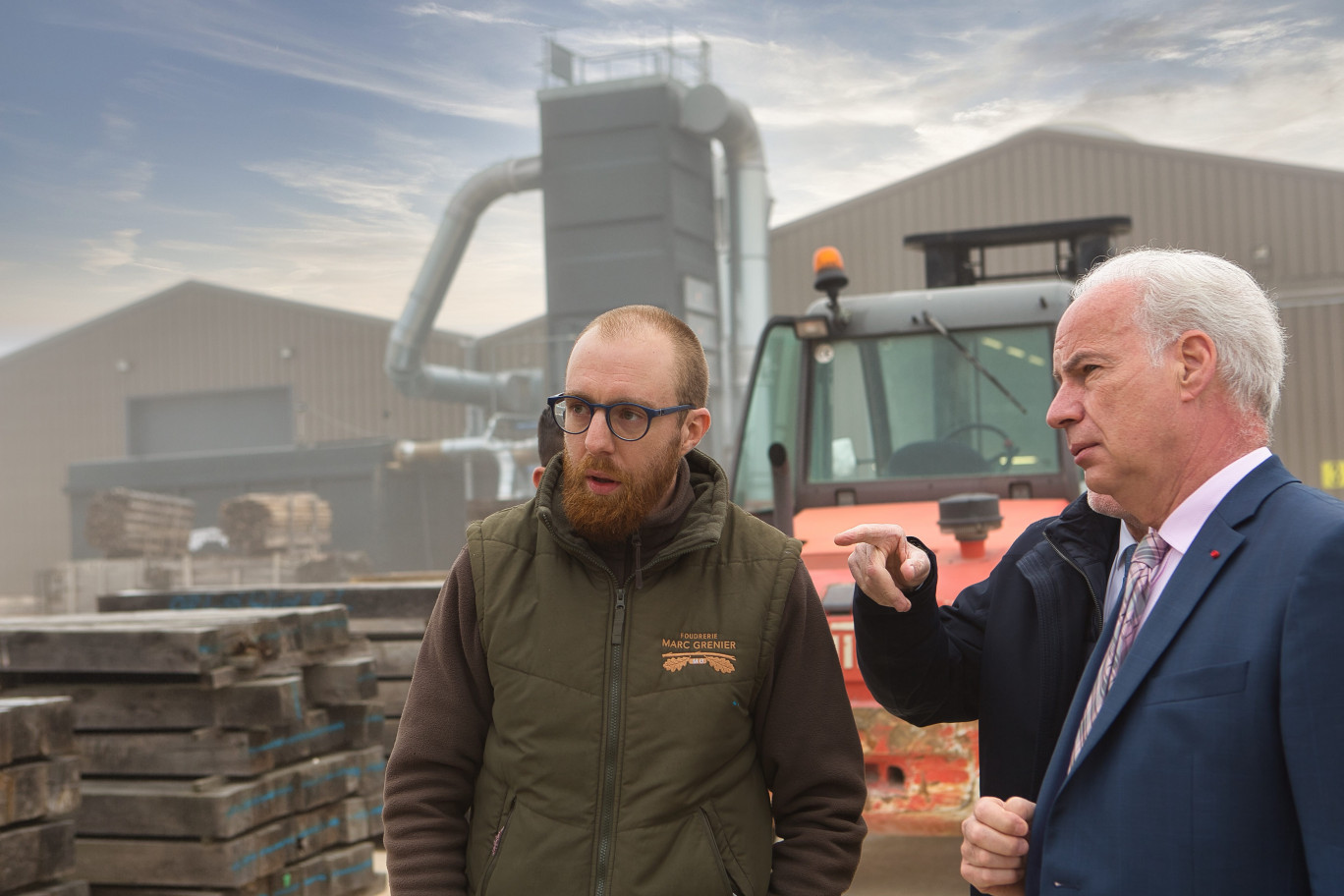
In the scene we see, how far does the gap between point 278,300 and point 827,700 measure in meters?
30.1

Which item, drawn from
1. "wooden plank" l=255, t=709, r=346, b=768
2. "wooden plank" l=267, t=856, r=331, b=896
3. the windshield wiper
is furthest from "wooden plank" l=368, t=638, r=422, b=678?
the windshield wiper

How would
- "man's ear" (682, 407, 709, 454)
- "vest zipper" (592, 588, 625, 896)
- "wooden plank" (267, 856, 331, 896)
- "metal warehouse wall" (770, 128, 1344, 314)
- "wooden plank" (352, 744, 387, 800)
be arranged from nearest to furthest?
1. "vest zipper" (592, 588, 625, 896)
2. "man's ear" (682, 407, 709, 454)
3. "wooden plank" (267, 856, 331, 896)
4. "wooden plank" (352, 744, 387, 800)
5. "metal warehouse wall" (770, 128, 1344, 314)

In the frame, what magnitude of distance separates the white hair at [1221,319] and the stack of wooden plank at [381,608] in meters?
4.87

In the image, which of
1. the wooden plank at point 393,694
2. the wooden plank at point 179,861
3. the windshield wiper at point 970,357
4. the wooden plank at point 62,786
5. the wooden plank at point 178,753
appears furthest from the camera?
the wooden plank at point 393,694

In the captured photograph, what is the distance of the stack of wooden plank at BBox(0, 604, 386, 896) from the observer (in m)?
4.36

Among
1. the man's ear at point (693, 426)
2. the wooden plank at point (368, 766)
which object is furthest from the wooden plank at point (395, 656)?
the man's ear at point (693, 426)

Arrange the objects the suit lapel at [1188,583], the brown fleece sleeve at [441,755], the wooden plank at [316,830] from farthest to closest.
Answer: the wooden plank at [316,830] < the brown fleece sleeve at [441,755] < the suit lapel at [1188,583]

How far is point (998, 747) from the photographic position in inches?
84.7

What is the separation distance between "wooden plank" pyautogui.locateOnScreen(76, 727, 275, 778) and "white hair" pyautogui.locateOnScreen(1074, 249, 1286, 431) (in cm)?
371

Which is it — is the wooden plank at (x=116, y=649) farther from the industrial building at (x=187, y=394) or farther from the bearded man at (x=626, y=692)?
the industrial building at (x=187, y=394)

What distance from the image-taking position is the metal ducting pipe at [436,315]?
21.0 metres

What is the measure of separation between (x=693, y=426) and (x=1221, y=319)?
90 centimetres

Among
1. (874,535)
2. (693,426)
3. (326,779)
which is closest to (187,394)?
(326,779)

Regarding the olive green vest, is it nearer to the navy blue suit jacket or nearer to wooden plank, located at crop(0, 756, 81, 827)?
the navy blue suit jacket
